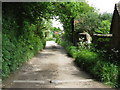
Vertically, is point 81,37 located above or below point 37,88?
above

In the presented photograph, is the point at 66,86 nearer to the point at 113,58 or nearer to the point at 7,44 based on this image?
the point at 7,44

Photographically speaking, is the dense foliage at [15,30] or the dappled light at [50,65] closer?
the dappled light at [50,65]

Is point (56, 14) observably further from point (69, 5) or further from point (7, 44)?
point (7, 44)

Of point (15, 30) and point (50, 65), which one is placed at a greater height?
point (15, 30)

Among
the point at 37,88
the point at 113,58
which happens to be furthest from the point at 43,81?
the point at 113,58

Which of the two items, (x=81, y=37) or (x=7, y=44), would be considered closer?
(x=7, y=44)

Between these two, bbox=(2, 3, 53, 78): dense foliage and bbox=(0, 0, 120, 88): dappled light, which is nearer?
bbox=(0, 0, 120, 88): dappled light

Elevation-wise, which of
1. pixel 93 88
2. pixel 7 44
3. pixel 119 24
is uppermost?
pixel 119 24

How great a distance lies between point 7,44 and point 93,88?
3.97 m

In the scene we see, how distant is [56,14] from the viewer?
13578 mm

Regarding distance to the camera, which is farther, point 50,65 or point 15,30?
point 50,65

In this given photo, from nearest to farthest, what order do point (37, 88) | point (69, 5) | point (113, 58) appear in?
point (37, 88), point (113, 58), point (69, 5)

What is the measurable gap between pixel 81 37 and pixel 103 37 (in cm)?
661

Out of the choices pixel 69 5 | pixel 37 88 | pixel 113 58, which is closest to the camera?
pixel 37 88
